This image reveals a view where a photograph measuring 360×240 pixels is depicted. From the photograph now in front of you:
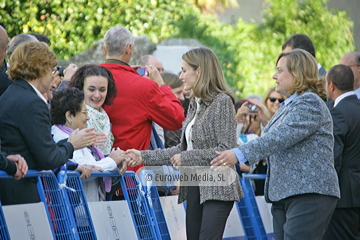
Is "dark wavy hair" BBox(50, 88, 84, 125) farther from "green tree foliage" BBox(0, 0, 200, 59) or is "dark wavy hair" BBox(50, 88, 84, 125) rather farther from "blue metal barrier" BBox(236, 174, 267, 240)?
"green tree foliage" BBox(0, 0, 200, 59)

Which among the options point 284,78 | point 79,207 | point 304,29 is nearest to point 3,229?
point 79,207

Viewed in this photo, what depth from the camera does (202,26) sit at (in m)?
15.1

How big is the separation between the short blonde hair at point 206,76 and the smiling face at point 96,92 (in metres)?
0.80

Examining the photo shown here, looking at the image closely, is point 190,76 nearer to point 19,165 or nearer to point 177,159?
point 177,159

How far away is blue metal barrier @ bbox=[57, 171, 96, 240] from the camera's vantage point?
4855 mm

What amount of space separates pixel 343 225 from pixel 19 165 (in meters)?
3.65

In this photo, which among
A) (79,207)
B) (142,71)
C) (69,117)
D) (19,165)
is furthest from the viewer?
Result: (142,71)

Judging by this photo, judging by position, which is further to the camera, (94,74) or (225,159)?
(94,74)

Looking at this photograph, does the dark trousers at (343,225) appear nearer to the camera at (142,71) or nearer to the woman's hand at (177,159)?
the woman's hand at (177,159)

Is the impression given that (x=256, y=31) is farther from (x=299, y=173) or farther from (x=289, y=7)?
(x=299, y=173)

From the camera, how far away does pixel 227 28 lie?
690 inches

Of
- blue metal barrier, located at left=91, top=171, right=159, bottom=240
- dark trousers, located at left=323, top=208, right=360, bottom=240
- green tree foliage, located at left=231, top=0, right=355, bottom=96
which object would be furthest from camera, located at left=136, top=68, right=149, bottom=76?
green tree foliage, located at left=231, top=0, right=355, bottom=96

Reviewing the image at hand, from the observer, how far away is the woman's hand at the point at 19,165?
4.08 m

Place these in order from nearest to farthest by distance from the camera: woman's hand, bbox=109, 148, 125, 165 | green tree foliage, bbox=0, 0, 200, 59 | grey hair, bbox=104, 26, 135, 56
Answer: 1. woman's hand, bbox=109, 148, 125, 165
2. grey hair, bbox=104, 26, 135, 56
3. green tree foliage, bbox=0, 0, 200, 59
